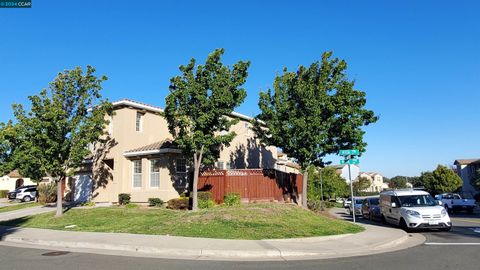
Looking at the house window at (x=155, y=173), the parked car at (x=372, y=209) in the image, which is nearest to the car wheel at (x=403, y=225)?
the parked car at (x=372, y=209)

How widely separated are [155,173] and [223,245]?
1413 centimetres

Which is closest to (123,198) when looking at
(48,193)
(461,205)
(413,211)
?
(48,193)

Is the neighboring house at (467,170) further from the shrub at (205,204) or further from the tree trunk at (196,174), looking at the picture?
the tree trunk at (196,174)

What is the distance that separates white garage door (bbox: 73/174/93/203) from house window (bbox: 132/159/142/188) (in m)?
4.13

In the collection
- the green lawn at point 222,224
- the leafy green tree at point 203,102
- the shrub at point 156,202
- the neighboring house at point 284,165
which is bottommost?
the green lawn at point 222,224

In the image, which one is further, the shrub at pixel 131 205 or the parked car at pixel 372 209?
the shrub at pixel 131 205

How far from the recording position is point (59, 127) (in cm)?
2070

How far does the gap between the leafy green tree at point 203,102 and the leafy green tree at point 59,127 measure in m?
4.80

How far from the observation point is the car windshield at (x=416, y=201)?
16.9m

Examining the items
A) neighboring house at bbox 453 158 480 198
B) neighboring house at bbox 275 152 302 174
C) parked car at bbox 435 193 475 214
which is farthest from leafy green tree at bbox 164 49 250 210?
neighboring house at bbox 453 158 480 198

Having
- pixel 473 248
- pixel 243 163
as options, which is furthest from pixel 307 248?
pixel 243 163

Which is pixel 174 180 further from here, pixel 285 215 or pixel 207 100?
pixel 285 215

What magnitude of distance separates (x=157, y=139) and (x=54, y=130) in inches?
297

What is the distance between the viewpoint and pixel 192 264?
9.23 m
